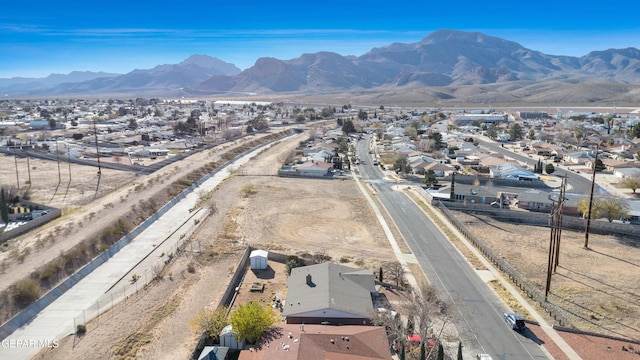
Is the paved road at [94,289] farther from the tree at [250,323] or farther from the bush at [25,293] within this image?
the tree at [250,323]

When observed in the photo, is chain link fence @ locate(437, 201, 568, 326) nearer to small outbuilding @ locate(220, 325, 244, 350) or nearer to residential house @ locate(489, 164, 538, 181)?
small outbuilding @ locate(220, 325, 244, 350)

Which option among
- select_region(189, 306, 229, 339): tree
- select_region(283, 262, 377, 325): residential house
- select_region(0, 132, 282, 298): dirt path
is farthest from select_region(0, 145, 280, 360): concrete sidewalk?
select_region(283, 262, 377, 325): residential house

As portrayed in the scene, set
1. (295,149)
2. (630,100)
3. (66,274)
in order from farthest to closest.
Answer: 1. (630,100)
2. (295,149)
3. (66,274)

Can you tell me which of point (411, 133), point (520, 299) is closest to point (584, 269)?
point (520, 299)

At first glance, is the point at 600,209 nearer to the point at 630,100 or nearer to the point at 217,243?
the point at 217,243

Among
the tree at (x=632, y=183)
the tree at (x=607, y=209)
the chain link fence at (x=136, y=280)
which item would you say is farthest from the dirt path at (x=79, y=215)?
the tree at (x=632, y=183)

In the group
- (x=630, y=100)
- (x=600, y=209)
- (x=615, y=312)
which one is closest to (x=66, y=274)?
(x=615, y=312)

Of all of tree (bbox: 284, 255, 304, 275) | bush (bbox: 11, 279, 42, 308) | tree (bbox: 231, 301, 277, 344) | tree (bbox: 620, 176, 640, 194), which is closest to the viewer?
tree (bbox: 231, 301, 277, 344)

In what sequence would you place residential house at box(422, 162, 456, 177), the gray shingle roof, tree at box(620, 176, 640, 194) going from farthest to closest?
residential house at box(422, 162, 456, 177), tree at box(620, 176, 640, 194), the gray shingle roof
